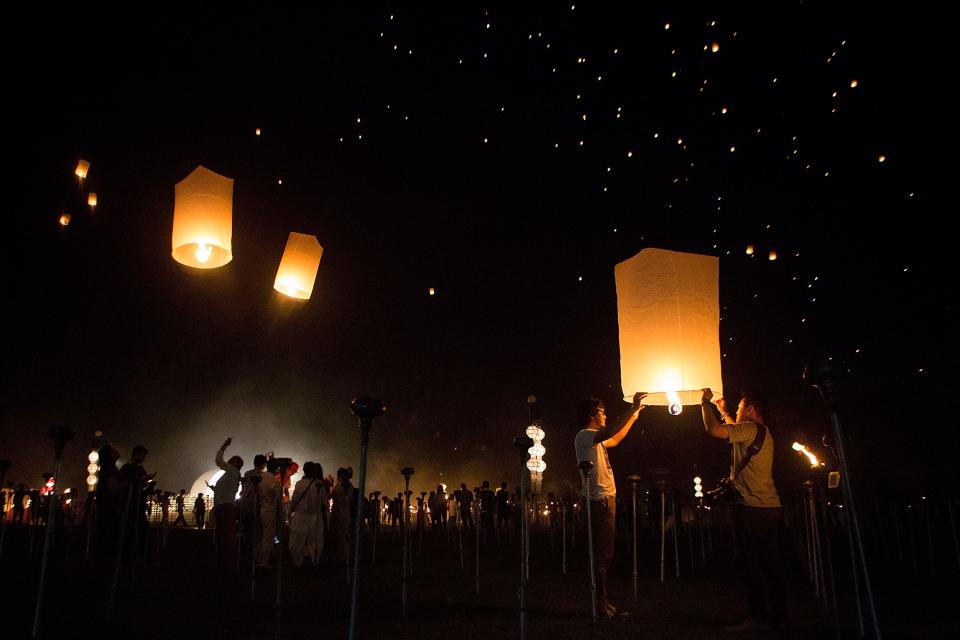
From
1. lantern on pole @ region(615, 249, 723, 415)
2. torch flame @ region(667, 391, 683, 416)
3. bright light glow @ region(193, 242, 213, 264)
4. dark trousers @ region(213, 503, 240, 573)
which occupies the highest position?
bright light glow @ region(193, 242, 213, 264)

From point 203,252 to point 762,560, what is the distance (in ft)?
20.8

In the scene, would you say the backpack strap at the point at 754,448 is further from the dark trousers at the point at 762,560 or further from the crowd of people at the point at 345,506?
the dark trousers at the point at 762,560

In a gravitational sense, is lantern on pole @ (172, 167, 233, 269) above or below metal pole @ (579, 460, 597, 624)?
above

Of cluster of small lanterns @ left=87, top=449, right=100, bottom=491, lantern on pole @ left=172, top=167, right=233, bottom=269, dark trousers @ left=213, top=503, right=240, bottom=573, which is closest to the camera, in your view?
lantern on pole @ left=172, top=167, right=233, bottom=269

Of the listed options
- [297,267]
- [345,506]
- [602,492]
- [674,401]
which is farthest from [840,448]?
[345,506]

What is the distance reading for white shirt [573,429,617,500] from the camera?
609 cm

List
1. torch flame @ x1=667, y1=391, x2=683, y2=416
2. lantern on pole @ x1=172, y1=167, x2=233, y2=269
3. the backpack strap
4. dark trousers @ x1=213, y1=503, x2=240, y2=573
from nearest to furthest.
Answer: torch flame @ x1=667, y1=391, x2=683, y2=416, the backpack strap, lantern on pole @ x1=172, y1=167, x2=233, y2=269, dark trousers @ x1=213, y1=503, x2=240, y2=573

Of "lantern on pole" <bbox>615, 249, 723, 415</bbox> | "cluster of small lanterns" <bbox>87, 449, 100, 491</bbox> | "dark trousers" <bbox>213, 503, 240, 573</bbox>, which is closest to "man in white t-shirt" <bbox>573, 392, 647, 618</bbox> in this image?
"lantern on pole" <bbox>615, 249, 723, 415</bbox>

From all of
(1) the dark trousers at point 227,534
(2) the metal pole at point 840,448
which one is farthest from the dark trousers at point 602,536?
(1) the dark trousers at point 227,534

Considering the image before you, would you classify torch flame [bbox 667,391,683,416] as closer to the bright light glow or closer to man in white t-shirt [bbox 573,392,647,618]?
man in white t-shirt [bbox 573,392,647,618]

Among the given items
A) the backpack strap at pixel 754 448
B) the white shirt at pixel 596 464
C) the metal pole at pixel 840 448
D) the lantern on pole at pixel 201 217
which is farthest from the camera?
the lantern on pole at pixel 201 217

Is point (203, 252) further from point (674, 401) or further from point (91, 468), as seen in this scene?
point (91, 468)

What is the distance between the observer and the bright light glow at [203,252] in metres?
7.08

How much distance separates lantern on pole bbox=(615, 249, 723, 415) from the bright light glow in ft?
14.9
